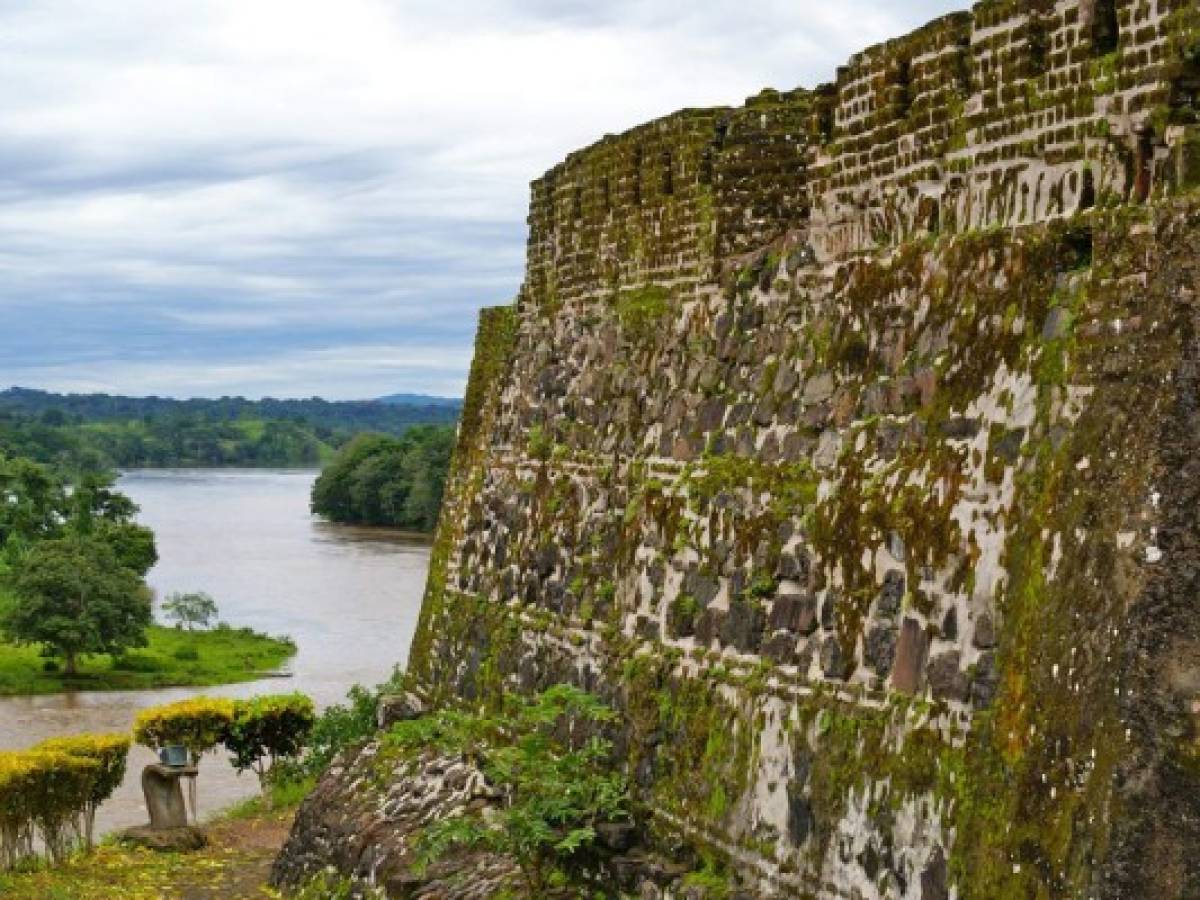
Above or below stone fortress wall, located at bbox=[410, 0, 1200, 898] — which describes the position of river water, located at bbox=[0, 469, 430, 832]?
below

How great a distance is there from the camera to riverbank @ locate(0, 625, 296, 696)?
155 feet

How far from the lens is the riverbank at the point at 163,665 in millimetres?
47156

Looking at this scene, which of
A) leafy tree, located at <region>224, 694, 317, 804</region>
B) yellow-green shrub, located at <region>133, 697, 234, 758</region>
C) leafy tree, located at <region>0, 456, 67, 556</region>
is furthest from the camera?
leafy tree, located at <region>0, 456, 67, 556</region>

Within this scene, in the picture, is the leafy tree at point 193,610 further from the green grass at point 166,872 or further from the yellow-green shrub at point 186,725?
the green grass at point 166,872

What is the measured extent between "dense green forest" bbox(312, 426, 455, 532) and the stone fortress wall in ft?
208

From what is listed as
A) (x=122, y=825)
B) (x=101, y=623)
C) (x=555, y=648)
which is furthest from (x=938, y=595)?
(x=101, y=623)

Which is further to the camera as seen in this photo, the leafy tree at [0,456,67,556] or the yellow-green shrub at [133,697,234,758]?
the leafy tree at [0,456,67,556]

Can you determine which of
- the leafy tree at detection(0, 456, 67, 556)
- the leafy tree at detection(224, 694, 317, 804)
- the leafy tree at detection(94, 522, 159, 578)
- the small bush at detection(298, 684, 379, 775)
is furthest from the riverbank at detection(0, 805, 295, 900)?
the leafy tree at detection(0, 456, 67, 556)

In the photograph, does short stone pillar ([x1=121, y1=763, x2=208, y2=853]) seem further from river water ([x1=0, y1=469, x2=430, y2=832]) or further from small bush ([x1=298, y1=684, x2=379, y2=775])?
river water ([x1=0, y1=469, x2=430, y2=832])

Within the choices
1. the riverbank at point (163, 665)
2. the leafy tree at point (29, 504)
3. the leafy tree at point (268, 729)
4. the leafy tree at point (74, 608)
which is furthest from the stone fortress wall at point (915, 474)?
the leafy tree at point (29, 504)

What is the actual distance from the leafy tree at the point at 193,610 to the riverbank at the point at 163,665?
2.44 meters

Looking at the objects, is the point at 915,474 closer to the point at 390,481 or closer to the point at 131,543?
the point at 131,543

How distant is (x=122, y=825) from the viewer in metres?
23.2

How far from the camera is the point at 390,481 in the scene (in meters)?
84.4
